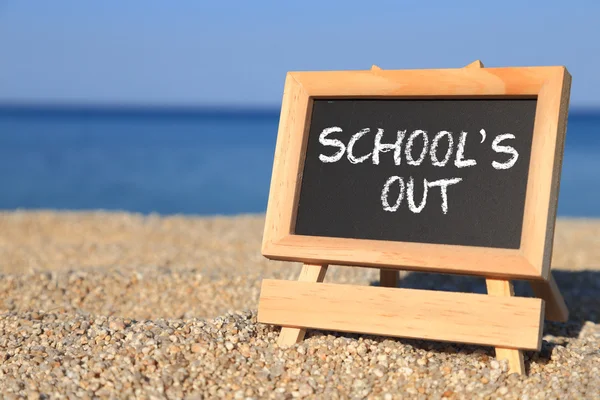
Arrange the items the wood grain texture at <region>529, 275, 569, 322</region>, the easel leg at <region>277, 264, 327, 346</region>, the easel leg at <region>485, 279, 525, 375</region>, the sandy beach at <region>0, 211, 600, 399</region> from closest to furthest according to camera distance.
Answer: the sandy beach at <region>0, 211, 600, 399</region> < the easel leg at <region>485, 279, 525, 375</region> < the easel leg at <region>277, 264, 327, 346</region> < the wood grain texture at <region>529, 275, 569, 322</region>

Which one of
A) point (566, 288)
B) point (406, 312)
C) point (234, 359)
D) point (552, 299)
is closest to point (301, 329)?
point (234, 359)

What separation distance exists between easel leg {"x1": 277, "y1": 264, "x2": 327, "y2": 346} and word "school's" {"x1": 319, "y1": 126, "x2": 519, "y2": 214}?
386mm

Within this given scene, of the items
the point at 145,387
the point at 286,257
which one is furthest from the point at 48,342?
the point at 286,257

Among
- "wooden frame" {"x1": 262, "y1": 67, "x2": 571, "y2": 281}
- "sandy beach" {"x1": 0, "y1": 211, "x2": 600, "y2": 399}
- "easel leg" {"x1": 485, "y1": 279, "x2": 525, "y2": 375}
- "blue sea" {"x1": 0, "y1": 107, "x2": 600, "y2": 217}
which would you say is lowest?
"sandy beach" {"x1": 0, "y1": 211, "x2": 600, "y2": 399}

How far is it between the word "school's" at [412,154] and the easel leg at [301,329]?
1.27 ft

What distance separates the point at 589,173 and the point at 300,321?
72.3 ft

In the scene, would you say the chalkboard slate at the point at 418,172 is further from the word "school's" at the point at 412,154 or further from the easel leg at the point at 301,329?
the easel leg at the point at 301,329

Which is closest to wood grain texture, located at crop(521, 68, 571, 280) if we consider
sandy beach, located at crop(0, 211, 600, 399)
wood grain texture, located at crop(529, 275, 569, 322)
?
sandy beach, located at crop(0, 211, 600, 399)

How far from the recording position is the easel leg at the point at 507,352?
2773 millimetres

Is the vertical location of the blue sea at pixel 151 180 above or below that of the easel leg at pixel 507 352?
above

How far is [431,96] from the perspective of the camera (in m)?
3.11

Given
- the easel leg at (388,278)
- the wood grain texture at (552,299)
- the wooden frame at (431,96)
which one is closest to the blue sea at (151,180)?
the easel leg at (388,278)

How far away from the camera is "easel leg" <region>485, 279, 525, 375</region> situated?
9.10 feet

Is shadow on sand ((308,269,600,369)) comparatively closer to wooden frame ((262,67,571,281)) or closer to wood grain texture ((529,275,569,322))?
wood grain texture ((529,275,569,322))
